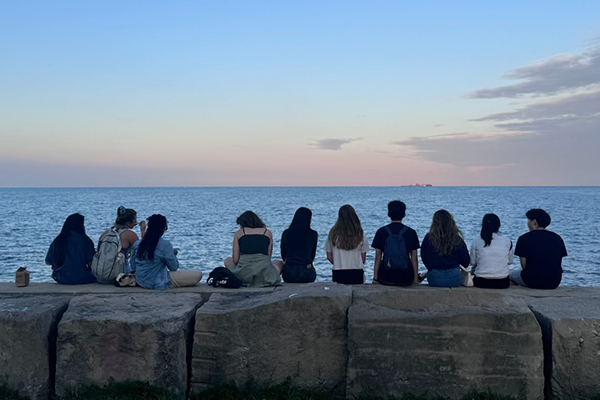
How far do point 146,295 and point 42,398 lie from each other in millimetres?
1445

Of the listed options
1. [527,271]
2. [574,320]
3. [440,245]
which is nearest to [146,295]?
[440,245]

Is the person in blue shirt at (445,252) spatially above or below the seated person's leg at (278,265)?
above

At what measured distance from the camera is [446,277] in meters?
7.76

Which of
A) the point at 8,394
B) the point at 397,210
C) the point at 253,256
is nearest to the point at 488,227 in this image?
the point at 397,210

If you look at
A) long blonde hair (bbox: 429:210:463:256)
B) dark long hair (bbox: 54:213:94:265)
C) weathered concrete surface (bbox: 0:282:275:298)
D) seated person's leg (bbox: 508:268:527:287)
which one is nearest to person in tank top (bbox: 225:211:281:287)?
weathered concrete surface (bbox: 0:282:275:298)

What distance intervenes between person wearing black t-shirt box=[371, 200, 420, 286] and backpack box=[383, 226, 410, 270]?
0.11ft

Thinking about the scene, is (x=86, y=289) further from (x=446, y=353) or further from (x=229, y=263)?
(x=446, y=353)

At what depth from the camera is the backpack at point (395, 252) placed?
311 inches

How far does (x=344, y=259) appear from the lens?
8422mm

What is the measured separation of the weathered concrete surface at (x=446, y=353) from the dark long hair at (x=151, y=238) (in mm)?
3112

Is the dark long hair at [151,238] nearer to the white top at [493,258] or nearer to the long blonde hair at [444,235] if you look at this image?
the long blonde hair at [444,235]

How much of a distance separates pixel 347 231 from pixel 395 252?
78 centimetres

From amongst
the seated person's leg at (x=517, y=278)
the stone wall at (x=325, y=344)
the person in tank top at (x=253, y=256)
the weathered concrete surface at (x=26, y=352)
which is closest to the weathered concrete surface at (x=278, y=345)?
the stone wall at (x=325, y=344)

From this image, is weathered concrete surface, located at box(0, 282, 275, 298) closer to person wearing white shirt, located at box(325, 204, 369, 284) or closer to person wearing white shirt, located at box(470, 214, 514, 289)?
person wearing white shirt, located at box(325, 204, 369, 284)
